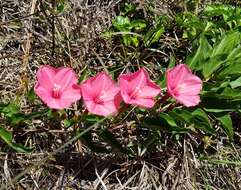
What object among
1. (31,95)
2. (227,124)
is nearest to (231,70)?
(227,124)

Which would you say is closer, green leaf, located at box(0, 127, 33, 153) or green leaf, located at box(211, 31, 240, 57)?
green leaf, located at box(0, 127, 33, 153)

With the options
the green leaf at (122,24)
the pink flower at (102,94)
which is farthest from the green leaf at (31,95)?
the green leaf at (122,24)

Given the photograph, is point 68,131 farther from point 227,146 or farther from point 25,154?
point 227,146

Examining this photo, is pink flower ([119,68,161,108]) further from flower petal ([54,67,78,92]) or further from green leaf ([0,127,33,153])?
green leaf ([0,127,33,153])

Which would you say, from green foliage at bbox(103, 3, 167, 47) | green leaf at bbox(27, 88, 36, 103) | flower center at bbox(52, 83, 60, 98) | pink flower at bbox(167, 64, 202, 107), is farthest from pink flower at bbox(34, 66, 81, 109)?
green foliage at bbox(103, 3, 167, 47)

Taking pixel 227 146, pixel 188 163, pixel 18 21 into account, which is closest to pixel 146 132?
pixel 188 163

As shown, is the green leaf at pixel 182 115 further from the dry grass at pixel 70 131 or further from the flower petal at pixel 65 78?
the flower petal at pixel 65 78
